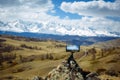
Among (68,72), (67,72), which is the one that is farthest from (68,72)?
(67,72)

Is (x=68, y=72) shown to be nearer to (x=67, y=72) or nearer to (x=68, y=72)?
(x=68, y=72)

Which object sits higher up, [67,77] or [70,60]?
[70,60]

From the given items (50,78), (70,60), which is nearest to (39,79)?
(50,78)

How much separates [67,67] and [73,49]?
122 inches

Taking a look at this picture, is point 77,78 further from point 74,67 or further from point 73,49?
point 73,49

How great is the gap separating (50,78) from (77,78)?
14.9 feet

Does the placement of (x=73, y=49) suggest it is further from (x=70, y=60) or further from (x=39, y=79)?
(x=39, y=79)

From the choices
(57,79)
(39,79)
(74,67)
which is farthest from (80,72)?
(39,79)

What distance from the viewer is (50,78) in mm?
40938

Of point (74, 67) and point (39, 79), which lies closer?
point (74, 67)

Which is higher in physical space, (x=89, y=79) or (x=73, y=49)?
(x=73, y=49)

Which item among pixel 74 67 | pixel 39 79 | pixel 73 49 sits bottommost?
pixel 39 79

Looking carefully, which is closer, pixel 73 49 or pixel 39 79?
pixel 73 49

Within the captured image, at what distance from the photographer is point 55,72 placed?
133ft
